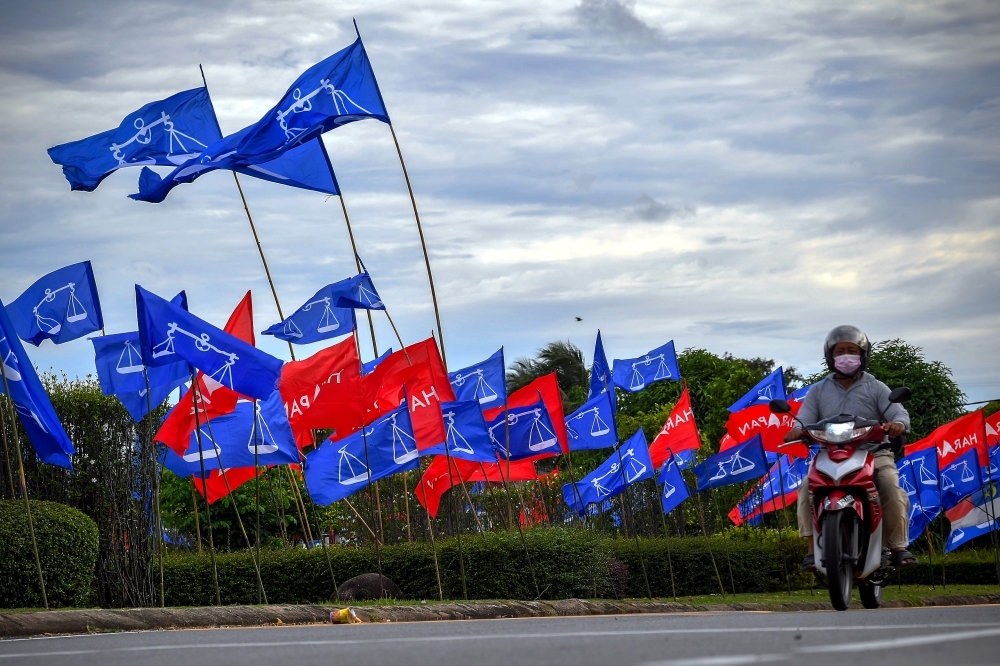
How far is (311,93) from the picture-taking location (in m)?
18.0

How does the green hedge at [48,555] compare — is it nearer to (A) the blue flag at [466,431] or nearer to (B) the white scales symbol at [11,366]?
(B) the white scales symbol at [11,366]

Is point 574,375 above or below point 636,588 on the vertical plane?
above

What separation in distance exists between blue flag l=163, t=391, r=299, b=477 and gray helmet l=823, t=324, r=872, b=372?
9.08 metres

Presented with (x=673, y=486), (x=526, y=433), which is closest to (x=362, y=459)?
(x=526, y=433)

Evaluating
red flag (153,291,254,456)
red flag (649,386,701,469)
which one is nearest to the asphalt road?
red flag (153,291,254,456)

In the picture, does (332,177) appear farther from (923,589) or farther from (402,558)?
(923,589)

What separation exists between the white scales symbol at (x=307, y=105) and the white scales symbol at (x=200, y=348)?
379cm

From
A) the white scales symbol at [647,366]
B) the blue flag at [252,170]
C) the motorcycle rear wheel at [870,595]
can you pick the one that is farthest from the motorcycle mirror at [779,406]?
the white scales symbol at [647,366]

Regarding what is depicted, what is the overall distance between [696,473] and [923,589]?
5.17m

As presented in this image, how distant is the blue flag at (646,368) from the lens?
2614 centimetres

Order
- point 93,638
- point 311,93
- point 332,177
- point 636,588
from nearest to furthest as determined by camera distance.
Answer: point 93,638 → point 311,93 → point 332,177 → point 636,588

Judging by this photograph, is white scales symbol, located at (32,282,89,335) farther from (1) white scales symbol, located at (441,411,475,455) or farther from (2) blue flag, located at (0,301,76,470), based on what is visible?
(1) white scales symbol, located at (441,411,475,455)

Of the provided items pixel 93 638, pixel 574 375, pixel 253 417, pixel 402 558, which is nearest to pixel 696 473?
pixel 402 558

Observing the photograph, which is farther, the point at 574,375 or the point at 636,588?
the point at 574,375
